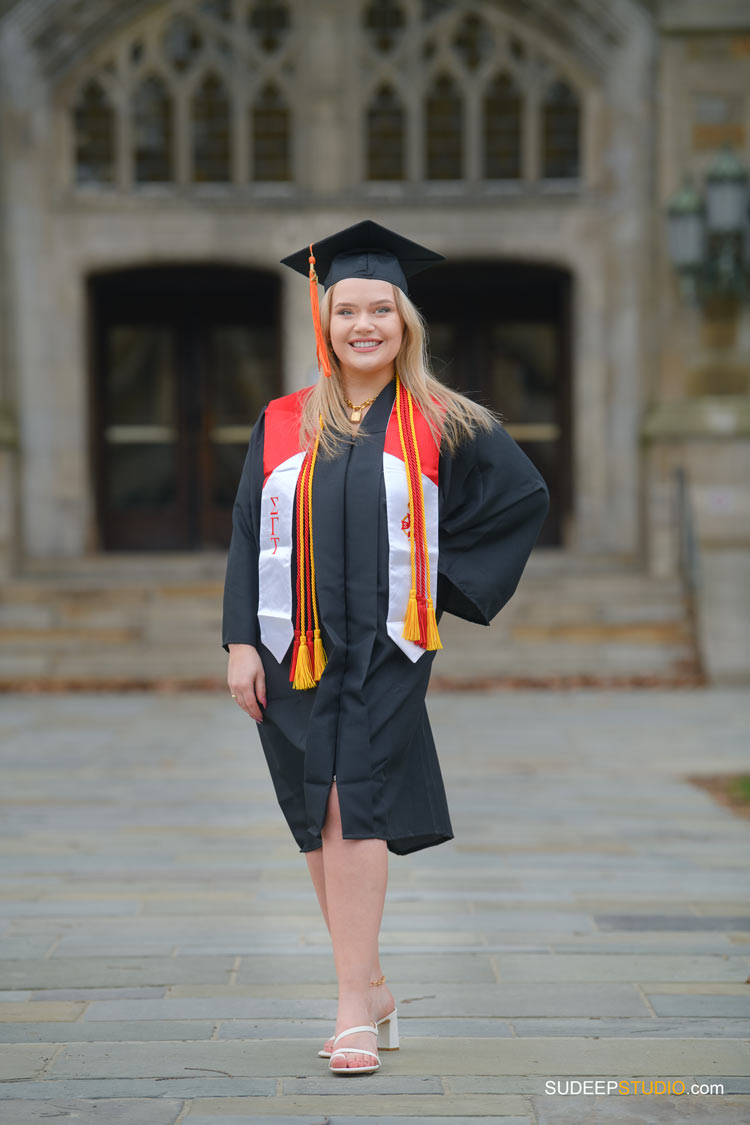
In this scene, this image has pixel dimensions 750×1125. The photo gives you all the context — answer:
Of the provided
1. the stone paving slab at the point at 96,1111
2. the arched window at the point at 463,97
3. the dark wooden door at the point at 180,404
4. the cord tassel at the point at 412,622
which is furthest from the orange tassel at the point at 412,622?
the dark wooden door at the point at 180,404

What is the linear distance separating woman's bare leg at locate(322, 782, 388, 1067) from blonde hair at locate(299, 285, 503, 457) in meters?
0.83

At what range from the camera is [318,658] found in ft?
10.6

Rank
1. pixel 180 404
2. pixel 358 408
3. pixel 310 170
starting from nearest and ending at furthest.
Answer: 1. pixel 358 408
2. pixel 310 170
3. pixel 180 404

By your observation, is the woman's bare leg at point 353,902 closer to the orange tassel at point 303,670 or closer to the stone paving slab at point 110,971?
the orange tassel at point 303,670

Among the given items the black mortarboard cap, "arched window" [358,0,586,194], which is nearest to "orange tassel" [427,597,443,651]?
the black mortarboard cap

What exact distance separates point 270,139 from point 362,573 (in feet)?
36.8

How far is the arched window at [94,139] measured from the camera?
13.6 m

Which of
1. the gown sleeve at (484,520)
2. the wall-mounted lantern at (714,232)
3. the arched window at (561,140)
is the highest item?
the arched window at (561,140)

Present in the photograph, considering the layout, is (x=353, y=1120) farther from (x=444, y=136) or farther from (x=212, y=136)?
(x=212, y=136)

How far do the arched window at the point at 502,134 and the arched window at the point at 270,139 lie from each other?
196cm

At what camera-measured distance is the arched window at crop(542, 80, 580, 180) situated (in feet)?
44.7

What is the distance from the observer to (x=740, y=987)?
3707 millimetres

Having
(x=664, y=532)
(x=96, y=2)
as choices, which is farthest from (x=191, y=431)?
(x=664, y=532)

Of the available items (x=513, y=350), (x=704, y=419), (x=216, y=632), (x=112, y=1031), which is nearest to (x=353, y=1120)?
(x=112, y=1031)
